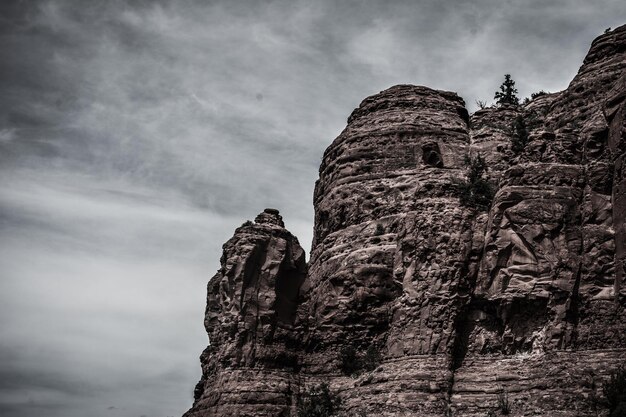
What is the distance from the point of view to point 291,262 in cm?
4956

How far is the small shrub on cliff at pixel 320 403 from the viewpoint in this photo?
4197 centimetres

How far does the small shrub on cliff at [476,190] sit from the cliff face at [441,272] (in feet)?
1.65

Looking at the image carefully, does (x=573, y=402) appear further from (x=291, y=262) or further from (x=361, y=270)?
(x=291, y=262)

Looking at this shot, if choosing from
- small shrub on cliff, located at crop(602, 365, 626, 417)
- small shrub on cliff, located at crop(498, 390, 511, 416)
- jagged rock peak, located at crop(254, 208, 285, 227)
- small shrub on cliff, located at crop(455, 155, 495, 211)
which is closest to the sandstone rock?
jagged rock peak, located at crop(254, 208, 285, 227)

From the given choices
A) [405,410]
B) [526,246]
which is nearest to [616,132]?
[526,246]

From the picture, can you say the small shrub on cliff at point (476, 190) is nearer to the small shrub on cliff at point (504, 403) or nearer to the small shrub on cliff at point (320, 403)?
the small shrub on cliff at point (504, 403)

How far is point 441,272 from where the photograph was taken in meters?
40.8

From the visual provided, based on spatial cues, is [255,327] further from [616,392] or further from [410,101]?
[616,392]

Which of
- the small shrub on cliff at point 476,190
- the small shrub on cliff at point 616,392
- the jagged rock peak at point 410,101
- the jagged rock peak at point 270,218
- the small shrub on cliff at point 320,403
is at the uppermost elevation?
the jagged rock peak at point 410,101

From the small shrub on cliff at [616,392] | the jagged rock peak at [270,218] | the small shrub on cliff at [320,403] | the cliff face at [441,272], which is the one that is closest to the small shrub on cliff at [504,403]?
the cliff face at [441,272]

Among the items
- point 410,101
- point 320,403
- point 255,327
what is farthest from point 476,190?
point 255,327

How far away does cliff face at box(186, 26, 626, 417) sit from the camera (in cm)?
3669

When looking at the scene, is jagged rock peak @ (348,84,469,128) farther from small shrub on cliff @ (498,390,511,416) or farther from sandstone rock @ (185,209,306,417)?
→ small shrub on cliff @ (498,390,511,416)

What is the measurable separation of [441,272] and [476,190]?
5.65 metres
